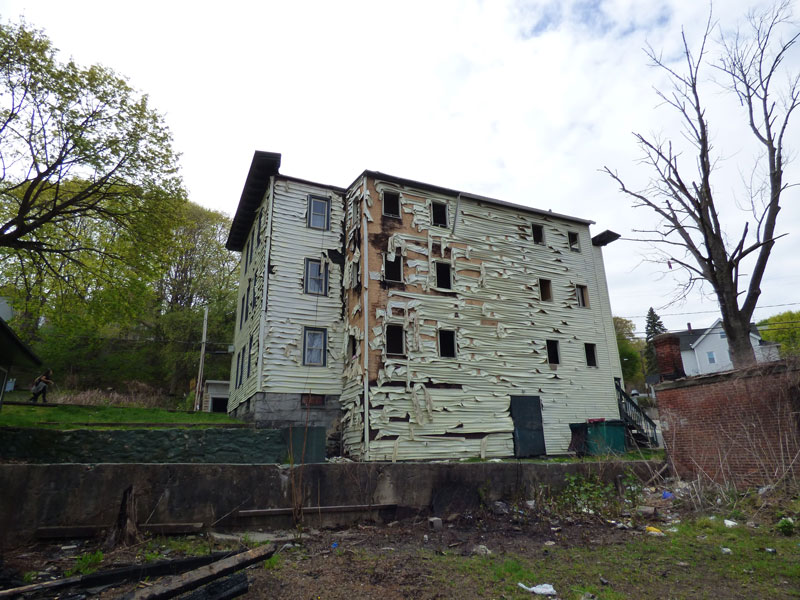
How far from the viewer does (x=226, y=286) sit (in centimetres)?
3456

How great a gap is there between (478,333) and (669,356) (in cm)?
679

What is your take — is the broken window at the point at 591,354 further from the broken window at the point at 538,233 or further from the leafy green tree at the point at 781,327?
the leafy green tree at the point at 781,327

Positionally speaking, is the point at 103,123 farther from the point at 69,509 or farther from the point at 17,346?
the point at 69,509

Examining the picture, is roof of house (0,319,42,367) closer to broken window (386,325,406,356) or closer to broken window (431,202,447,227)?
broken window (386,325,406,356)

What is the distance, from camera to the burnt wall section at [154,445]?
10.1 metres

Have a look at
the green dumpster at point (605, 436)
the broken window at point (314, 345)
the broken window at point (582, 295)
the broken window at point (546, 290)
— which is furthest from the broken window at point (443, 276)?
the green dumpster at point (605, 436)

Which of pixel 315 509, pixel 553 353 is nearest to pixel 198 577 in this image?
pixel 315 509

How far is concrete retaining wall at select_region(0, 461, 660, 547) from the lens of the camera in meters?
6.81

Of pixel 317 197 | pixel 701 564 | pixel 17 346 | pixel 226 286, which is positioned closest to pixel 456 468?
pixel 701 564

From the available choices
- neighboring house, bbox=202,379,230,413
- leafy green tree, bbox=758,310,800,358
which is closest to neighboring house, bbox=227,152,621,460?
neighboring house, bbox=202,379,230,413

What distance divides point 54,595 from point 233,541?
257 centimetres

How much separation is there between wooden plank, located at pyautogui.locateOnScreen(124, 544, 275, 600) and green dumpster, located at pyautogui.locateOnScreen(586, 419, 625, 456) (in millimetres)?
15003

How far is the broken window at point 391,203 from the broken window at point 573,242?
922cm

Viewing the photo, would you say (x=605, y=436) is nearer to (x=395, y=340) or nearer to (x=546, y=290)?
(x=546, y=290)
